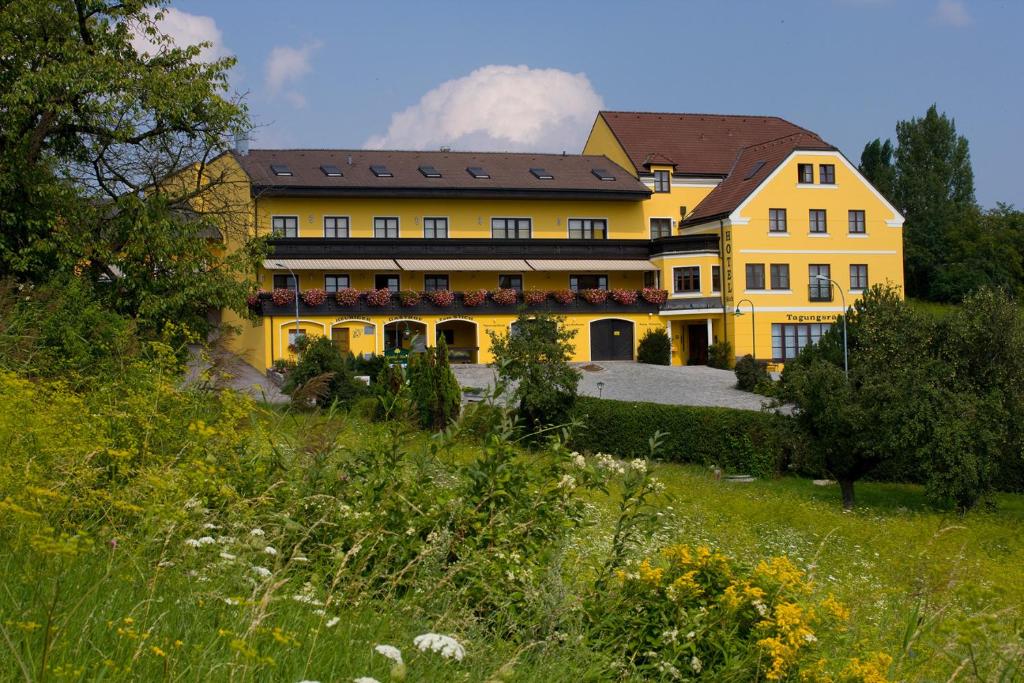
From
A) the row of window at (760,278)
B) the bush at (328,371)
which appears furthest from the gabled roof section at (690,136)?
the bush at (328,371)

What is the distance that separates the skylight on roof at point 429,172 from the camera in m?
55.2

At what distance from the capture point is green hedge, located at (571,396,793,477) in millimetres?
27281

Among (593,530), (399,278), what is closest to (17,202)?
(593,530)

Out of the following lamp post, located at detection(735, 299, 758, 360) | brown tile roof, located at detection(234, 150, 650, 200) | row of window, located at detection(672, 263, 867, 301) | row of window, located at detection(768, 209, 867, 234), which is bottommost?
lamp post, located at detection(735, 299, 758, 360)

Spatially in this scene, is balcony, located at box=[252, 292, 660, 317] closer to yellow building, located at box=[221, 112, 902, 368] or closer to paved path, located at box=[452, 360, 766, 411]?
yellow building, located at box=[221, 112, 902, 368]

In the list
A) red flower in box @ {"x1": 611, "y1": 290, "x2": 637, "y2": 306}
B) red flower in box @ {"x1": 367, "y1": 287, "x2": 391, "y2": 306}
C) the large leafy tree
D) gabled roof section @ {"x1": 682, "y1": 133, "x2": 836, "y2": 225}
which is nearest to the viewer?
the large leafy tree

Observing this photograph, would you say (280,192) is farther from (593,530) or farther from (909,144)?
(909,144)

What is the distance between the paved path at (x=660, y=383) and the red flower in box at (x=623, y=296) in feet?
10.8

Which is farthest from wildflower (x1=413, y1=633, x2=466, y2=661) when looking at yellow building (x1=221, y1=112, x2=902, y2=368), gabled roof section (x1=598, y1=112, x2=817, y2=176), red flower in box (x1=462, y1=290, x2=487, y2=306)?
gabled roof section (x1=598, y1=112, x2=817, y2=176)

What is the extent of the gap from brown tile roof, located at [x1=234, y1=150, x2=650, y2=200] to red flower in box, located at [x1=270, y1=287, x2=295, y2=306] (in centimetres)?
510

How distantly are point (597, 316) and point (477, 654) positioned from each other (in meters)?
49.0

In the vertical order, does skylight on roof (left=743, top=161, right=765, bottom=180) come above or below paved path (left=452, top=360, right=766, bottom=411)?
above

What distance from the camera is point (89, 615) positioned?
357cm

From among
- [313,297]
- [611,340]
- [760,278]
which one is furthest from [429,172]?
[760,278]
